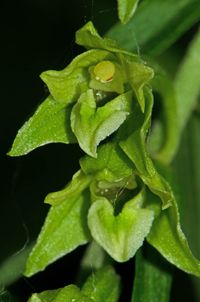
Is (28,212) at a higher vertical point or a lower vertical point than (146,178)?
lower

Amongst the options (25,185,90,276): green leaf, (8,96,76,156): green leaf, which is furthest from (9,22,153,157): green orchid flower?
(25,185,90,276): green leaf

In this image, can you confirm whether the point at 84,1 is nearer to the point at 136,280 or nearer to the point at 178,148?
the point at 178,148

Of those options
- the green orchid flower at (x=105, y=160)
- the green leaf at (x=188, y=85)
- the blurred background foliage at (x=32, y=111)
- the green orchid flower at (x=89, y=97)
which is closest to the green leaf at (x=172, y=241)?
the green orchid flower at (x=105, y=160)

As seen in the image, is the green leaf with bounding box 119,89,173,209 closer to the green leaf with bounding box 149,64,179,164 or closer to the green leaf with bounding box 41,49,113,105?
the green leaf with bounding box 41,49,113,105

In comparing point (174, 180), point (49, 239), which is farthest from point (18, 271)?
point (174, 180)

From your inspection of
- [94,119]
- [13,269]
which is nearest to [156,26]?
[94,119]

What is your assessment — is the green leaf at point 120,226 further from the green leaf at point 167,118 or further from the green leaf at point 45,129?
the green leaf at point 167,118

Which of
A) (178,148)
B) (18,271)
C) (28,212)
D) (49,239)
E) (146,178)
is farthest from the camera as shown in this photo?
(28,212)

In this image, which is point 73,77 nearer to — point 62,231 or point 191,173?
point 62,231
